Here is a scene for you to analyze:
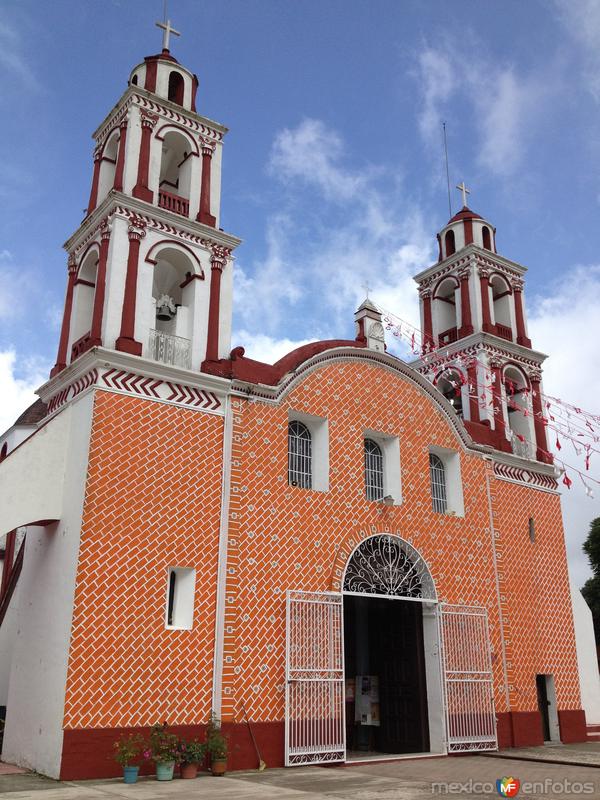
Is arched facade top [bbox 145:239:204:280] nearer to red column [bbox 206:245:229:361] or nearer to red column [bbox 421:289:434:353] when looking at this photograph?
red column [bbox 206:245:229:361]

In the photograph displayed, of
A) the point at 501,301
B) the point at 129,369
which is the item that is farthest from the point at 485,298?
the point at 129,369

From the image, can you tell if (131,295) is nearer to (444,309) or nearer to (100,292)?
(100,292)

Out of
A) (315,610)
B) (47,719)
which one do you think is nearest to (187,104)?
(315,610)

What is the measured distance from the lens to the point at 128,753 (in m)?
10.1

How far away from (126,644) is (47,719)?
1414mm

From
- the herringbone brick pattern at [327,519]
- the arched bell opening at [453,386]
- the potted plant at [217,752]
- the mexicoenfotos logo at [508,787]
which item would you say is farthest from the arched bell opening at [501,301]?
the potted plant at [217,752]

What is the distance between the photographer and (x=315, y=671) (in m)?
12.4

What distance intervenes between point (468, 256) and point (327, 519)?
9.28 metres

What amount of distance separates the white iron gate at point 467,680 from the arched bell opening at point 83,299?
28.3 ft

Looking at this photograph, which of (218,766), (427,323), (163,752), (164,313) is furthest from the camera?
(427,323)

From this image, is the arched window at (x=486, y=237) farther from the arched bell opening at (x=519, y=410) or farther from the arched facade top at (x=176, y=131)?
the arched facade top at (x=176, y=131)

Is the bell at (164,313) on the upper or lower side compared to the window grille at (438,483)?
upper

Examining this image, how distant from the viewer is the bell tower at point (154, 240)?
516 inches

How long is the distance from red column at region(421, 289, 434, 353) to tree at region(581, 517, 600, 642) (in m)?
16.8
